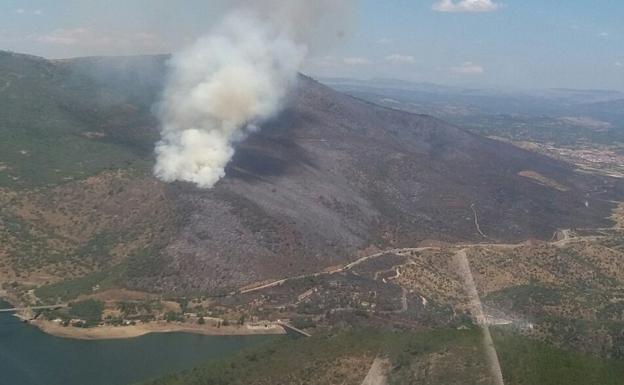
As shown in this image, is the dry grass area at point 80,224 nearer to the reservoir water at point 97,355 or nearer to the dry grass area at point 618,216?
the reservoir water at point 97,355

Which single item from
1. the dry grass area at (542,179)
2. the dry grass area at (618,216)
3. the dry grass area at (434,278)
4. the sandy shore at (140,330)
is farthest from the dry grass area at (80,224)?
the dry grass area at (542,179)

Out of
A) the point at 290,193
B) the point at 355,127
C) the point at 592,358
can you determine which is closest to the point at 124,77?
the point at 355,127

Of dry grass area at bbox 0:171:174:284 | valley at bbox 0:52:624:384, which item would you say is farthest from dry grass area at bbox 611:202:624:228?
dry grass area at bbox 0:171:174:284

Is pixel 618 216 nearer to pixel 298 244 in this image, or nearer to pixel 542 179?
pixel 542 179

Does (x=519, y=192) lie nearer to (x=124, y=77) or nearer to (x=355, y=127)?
(x=355, y=127)

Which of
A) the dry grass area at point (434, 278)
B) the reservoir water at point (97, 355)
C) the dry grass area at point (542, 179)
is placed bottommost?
the reservoir water at point (97, 355)

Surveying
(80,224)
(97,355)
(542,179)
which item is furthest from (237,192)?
(542,179)
